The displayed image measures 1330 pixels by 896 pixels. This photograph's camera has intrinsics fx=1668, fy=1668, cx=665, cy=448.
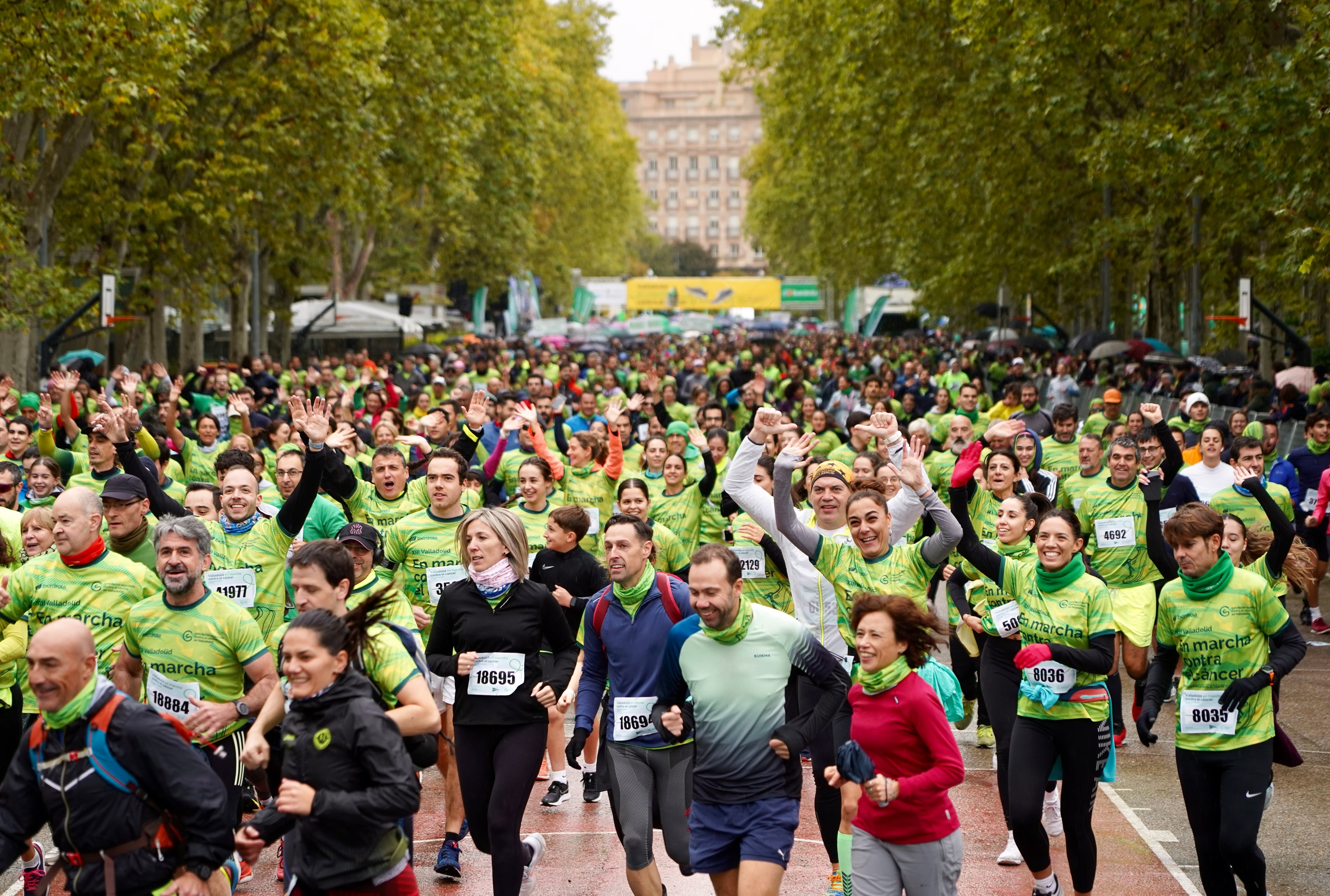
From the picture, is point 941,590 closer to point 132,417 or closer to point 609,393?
point 609,393

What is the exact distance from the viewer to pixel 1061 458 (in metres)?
12.8

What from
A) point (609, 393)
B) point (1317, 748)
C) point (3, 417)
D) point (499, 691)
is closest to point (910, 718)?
point (499, 691)

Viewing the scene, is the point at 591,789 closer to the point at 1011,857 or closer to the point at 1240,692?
the point at 1011,857

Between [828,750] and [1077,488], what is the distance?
14.3 ft

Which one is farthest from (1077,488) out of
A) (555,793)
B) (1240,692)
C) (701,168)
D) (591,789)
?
(701,168)

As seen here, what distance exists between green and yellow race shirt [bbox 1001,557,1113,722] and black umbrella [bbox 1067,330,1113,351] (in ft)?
82.7

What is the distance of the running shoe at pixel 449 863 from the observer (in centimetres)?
750

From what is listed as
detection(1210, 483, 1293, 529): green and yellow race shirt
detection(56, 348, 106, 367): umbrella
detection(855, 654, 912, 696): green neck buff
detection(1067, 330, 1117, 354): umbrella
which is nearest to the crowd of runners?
detection(855, 654, 912, 696): green neck buff

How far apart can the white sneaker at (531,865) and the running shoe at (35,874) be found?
1.95 meters

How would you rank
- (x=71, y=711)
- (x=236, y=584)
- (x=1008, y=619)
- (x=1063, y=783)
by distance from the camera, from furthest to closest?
(x=236, y=584) < (x=1008, y=619) < (x=1063, y=783) < (x=71, y=711)

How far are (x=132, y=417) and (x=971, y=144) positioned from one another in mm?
21423

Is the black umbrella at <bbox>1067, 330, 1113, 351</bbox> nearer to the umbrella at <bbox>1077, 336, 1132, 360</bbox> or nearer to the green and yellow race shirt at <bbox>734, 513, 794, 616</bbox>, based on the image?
the umbrella at <bbox>1077, 336, 1132, 360</bbox>

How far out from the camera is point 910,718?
215 inches

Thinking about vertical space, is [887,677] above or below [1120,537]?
above
